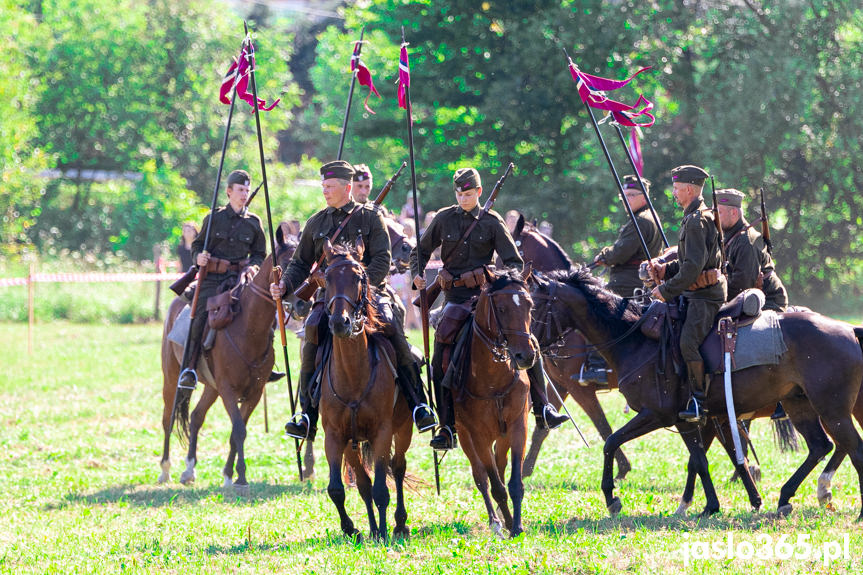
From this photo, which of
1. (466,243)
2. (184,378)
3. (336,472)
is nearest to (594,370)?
(466,243)

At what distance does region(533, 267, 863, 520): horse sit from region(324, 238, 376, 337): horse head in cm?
246

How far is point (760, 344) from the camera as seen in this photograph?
385 inches

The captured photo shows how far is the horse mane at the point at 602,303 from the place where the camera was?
34.7 ft

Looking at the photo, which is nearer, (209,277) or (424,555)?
(424,555)

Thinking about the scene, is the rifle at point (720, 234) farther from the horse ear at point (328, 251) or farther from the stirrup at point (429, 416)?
the horse ear at point (328, 251)

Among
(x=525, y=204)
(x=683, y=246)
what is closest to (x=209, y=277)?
(x=683, y=246)

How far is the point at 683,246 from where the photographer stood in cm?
993

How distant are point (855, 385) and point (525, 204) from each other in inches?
803

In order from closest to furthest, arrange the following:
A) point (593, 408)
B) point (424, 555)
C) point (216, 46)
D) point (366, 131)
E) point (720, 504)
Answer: point (424, 555)
point (720, 504)
point (593, 408)
point (366, 131)
point (216, 46)

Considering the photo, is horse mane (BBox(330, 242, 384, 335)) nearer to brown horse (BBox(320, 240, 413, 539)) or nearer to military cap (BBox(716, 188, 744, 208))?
brown horse (BBox(320, 240, 413, 539))

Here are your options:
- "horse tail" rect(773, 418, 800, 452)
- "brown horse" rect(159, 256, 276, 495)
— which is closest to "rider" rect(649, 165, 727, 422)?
"horse tail" rect(773, 418, 800, 452)

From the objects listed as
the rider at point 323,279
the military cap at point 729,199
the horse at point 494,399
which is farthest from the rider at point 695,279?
the rider at point 323,279

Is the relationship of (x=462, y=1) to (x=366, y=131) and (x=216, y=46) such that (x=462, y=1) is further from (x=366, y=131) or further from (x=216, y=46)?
(x=216, y=46)

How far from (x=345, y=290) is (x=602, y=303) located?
3329 mm
